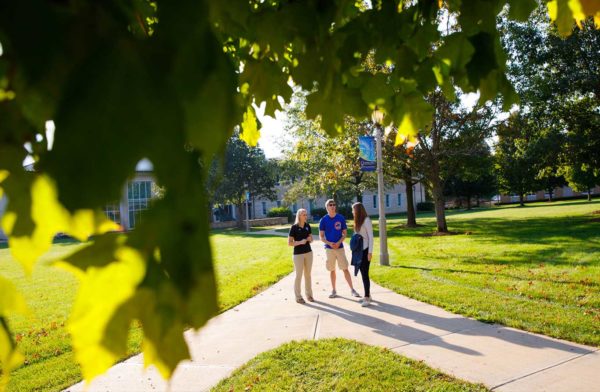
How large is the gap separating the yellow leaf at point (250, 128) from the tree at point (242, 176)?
37.8 metres

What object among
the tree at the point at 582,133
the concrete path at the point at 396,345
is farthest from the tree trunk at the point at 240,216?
the concrete path at the point at 396,345

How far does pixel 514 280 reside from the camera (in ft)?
29.0

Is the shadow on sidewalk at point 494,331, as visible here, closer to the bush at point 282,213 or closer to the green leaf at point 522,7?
the green leaf at point 522,7

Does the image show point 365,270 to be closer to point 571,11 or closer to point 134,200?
point 571,11

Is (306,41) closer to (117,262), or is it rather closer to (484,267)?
(117,262)

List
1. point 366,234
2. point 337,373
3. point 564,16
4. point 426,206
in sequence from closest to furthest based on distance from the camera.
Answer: point 564,16 → point 337,373 → point 366,234 → point 426,206

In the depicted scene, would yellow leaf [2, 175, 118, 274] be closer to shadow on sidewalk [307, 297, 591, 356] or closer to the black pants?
shadow on sidewalk [307, 297, 591, 356]

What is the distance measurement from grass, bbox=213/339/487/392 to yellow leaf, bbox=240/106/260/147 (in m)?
2.59

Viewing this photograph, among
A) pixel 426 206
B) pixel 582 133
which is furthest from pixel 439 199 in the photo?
pixel 426 206

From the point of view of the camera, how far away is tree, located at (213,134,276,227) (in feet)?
137

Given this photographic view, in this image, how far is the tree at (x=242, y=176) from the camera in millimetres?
41656

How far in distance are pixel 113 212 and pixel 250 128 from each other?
93.3 inches

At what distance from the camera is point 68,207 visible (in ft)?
2.04

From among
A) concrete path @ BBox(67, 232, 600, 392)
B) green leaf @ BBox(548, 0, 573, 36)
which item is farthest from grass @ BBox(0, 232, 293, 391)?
green leaf @ BBox(548, 0, 573, 36)
